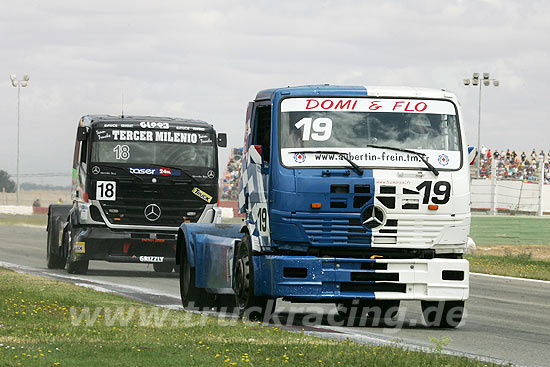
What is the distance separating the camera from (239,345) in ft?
31.8

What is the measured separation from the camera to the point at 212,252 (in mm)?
13984

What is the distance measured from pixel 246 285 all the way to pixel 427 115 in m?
2.79

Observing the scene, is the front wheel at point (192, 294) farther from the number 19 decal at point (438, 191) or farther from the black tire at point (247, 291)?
the number 19 decal at point (438, 191)

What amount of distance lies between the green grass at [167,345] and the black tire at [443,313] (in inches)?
90.5

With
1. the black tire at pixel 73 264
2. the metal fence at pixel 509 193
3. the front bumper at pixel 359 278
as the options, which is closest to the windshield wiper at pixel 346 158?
the front bumper at pixel 359 278

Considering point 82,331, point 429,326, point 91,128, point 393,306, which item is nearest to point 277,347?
point 82,331

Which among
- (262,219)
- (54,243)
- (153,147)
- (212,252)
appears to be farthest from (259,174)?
(54,243)

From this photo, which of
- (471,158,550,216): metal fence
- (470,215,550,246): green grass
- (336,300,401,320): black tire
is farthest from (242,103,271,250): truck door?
(471,158,550,216): metal fence

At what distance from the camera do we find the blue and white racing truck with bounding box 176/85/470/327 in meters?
12.0

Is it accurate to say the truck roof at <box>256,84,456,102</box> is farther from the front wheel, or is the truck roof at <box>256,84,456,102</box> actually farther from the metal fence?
the metal fence

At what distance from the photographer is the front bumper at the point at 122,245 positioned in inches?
804

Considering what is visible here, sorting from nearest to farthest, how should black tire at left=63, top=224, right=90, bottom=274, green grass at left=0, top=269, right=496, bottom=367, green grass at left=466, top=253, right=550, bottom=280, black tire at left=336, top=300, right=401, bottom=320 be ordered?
green grass at left=0, top=269, right=496, bottom=367, black tire at left=336, top=300, right=401, bottom=320, black tire at left=63, top=224, right=90, bottom=274, green grass at left=466, top=253, right=550, bottom=280

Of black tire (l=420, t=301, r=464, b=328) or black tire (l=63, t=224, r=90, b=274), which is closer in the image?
black tire (l=420, t=301, r=464, b=328)

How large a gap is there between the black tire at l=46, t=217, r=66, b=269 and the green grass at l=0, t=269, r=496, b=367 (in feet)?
30.6
